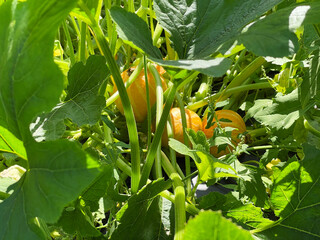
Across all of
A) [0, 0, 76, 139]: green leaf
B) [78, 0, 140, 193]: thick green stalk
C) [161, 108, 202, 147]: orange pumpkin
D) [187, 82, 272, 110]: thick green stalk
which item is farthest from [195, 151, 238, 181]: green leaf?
[187, 82, 272, 110]: thick green stalk

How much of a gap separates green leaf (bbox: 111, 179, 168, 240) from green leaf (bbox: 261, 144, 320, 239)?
199 mm

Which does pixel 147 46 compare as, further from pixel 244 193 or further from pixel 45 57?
pixel 244 193

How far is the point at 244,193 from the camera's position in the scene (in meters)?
0.90

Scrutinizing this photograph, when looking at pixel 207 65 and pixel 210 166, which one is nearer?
pixel 207 65

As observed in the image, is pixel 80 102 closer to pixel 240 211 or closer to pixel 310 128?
pixel 240 211

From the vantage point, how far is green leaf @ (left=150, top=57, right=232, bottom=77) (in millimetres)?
526

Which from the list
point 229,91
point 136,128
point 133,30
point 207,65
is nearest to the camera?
point 207,65

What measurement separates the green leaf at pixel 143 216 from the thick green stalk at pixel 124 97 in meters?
0.04

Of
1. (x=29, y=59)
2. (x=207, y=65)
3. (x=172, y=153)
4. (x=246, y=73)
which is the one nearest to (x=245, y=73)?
(x=246, y=73)

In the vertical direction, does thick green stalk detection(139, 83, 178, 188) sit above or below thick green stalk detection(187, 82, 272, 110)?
above

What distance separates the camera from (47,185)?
18.5 inches

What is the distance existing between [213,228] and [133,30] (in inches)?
14.5

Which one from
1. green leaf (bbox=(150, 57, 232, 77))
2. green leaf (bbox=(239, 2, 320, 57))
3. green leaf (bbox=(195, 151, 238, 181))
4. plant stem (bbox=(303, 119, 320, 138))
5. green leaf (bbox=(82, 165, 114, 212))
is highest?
green leaf (bbox=(239, 2, 320, 57))

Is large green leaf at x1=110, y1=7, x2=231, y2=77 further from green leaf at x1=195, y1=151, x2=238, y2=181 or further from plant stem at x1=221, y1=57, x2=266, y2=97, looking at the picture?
plant stem at x1=221, y1=57, x2=266, y2=97
